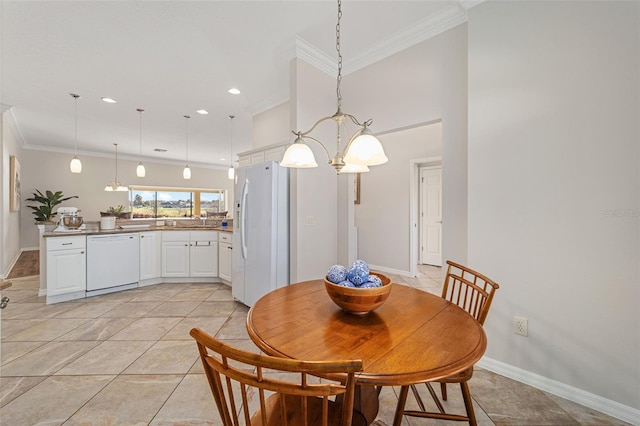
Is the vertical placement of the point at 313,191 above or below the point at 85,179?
below

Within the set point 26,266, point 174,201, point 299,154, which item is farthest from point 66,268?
point 174,201

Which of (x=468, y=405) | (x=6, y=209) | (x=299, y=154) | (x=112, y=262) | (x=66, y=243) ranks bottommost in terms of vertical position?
(x=468, y=405)

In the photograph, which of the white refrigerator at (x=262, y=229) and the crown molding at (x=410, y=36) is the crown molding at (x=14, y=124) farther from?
the crown molding at (x=410, y=36)

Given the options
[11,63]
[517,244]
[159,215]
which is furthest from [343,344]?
[159,215]

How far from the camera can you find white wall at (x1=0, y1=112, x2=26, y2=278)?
4258 mm

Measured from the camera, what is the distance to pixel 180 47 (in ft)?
8.96

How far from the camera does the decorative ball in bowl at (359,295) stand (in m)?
1.15

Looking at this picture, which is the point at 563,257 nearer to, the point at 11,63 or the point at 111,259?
the point at 111,259

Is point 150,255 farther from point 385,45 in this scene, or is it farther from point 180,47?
point 385,45

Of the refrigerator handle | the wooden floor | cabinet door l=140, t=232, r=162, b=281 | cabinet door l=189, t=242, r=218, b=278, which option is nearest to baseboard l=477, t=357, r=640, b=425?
the refrigerator handle

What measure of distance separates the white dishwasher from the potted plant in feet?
14.3

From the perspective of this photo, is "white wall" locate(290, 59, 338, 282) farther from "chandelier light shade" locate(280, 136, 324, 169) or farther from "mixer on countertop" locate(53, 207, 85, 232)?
"mixer on countertop" locate(53, 207, 85, 232)

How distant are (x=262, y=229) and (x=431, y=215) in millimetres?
3900

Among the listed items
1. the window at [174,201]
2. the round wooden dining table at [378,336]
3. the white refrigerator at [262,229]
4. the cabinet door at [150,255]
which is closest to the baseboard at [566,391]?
the round wooden dining table at [378,336]
